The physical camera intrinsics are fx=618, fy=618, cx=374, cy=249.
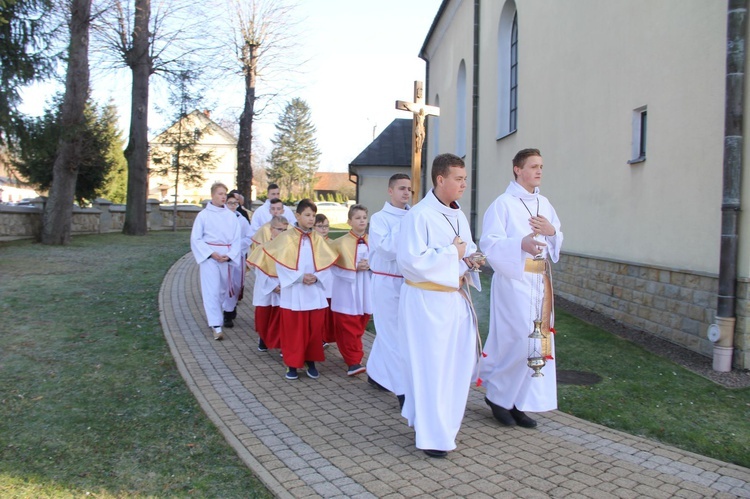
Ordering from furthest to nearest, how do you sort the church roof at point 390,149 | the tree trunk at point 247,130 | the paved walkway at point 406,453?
the church roof at point 390,149 < the tree trunk at point 247,130 < the paved walkway at point 406,453

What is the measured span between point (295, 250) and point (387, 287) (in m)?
1.41

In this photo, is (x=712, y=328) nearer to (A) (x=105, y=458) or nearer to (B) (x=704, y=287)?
(B) (x=704, y=287)

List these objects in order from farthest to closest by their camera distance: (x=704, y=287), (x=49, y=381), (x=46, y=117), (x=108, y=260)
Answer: (x=46, y=117) → (x=108, y=260) → (x=704, y=287) → (x=49, y=381)

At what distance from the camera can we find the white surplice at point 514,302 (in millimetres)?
4949

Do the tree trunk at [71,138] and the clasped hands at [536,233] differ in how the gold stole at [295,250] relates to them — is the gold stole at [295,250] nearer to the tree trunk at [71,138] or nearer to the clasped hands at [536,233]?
the clasped hands at [536,233]

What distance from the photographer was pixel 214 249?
8.83m

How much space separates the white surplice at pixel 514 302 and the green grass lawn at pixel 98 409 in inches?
87.4

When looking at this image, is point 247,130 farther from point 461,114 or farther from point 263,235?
point 263,235

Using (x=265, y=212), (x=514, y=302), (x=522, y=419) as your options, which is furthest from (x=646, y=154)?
(x=265, y=212)

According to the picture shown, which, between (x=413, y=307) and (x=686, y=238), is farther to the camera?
(x=686, y=238)

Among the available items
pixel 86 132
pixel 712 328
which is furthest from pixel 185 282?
pixel 712 328

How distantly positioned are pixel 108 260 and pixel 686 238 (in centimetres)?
1353

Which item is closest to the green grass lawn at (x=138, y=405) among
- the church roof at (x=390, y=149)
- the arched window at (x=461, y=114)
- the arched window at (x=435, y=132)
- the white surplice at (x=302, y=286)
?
the white surplice at (x=302, y=286)

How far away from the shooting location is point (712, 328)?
271 inches
